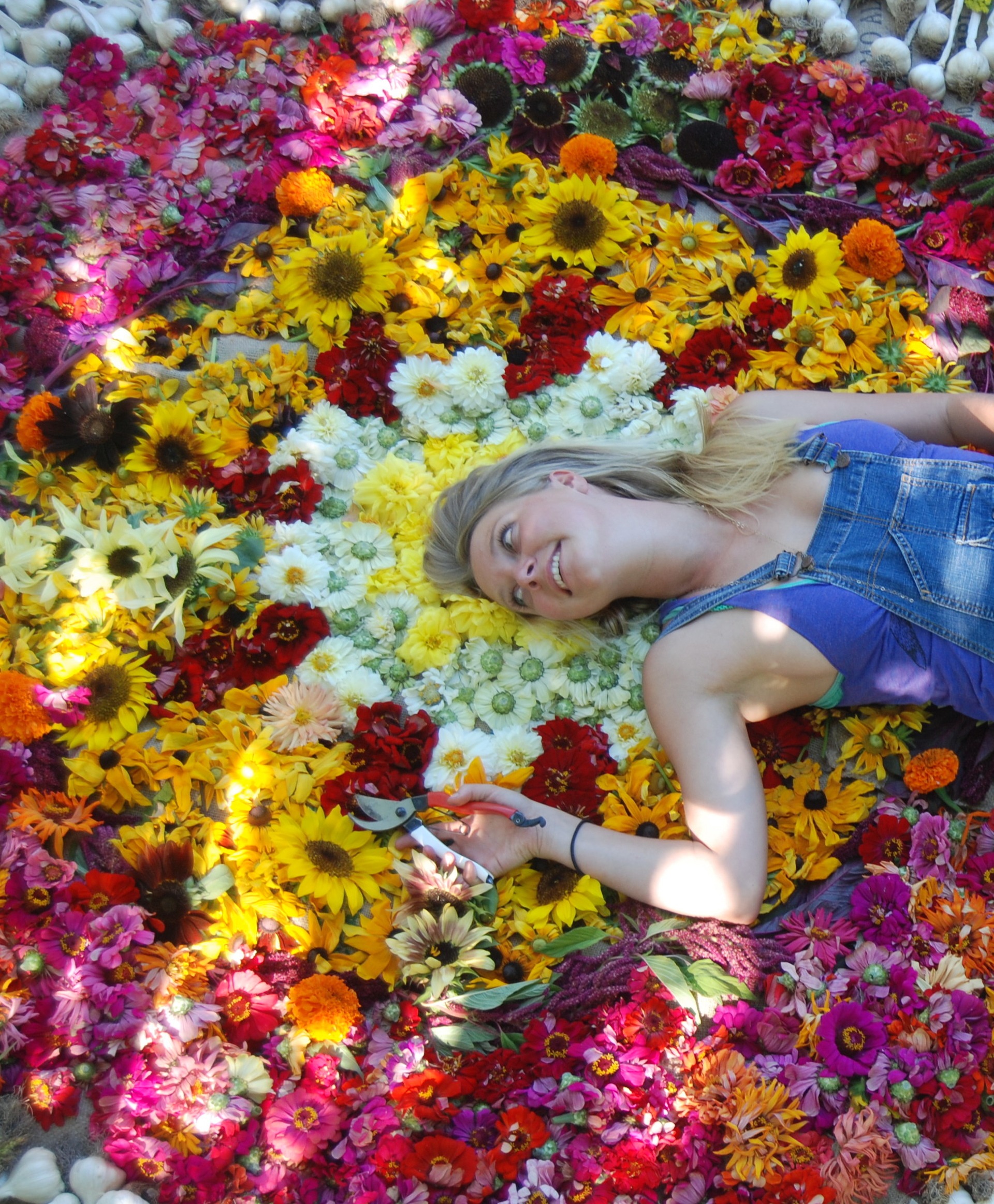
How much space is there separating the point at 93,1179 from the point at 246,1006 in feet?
1.34

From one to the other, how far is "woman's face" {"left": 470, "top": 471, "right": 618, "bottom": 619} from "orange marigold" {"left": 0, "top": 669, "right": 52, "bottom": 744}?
1.10 metres

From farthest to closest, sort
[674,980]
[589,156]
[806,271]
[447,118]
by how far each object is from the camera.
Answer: [447,118] < [589,156] < [806,271] < [674,980]

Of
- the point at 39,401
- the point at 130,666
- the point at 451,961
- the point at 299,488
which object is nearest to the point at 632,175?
the point at 299,488

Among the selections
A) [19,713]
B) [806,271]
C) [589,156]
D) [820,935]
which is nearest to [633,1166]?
[820,935]

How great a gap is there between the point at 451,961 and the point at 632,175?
7.35 ft

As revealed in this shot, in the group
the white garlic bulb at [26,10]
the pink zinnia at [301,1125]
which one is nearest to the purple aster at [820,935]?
the pink zinnia at [301,1125]

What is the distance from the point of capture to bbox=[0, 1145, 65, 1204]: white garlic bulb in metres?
1.88

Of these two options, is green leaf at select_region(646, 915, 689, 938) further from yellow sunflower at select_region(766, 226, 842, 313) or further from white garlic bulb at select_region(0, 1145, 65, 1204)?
yellow sunflower at select_region(766, 226, 842, 313)

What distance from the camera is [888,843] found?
2164 millimetres

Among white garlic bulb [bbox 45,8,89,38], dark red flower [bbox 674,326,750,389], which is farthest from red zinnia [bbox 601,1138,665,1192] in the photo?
white garlic bulb [bbox 45,8,89,38]

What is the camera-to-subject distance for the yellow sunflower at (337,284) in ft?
9.00

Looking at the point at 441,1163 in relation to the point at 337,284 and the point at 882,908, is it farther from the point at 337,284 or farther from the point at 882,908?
the point at 337,284

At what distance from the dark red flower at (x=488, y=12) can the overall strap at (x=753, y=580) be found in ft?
6.71

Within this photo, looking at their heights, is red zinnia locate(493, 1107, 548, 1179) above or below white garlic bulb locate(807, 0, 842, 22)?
below
